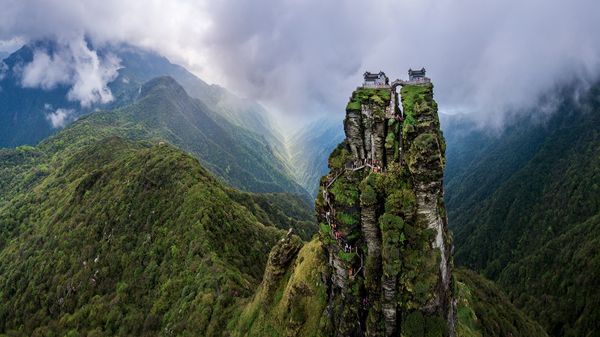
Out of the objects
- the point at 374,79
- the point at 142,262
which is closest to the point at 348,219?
the point at 374,79

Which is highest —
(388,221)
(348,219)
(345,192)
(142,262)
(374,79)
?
(374,79)

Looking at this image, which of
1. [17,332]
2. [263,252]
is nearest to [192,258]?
[263,252]

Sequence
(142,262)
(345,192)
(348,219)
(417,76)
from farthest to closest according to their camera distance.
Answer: (142,262)
(417,76)
(345,192)
(348,219)

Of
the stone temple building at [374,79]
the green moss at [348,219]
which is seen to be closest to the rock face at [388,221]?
the green moss at [348,219]

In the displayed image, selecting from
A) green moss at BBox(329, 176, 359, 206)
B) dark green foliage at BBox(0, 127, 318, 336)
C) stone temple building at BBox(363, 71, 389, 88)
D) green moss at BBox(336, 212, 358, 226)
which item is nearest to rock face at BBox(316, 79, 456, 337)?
green moss at BBox(336, 212, 358, 226)

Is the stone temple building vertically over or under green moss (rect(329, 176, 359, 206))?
over

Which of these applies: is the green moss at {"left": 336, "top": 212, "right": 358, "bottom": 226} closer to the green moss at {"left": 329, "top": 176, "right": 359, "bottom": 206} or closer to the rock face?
the rock face

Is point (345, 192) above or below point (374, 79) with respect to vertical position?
below

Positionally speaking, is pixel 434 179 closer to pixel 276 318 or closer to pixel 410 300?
pixel 410 300

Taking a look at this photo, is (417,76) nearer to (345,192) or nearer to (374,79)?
(374,79)
